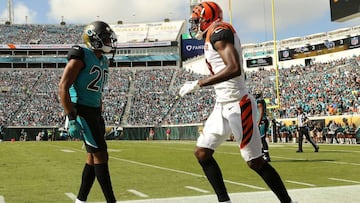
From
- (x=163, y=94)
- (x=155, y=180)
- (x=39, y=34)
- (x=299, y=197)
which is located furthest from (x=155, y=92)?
(x=299, y=197)

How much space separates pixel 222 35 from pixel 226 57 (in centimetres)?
22

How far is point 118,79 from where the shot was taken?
201 ft

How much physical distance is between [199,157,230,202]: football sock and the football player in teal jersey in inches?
42.5

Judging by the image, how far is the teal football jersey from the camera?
5.15 m

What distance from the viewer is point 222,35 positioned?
455cm

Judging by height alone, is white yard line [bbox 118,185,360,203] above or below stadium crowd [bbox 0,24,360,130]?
below

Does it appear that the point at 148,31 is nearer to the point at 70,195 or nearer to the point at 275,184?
the point at 70,195

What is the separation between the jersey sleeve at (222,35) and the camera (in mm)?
4547

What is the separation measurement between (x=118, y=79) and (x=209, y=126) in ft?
188

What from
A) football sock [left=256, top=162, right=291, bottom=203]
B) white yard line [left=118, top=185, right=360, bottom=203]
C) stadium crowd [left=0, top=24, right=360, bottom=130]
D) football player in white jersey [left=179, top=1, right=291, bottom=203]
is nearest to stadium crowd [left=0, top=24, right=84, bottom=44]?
stadium crowd [left=0, top=24, right=360, bottom=130]

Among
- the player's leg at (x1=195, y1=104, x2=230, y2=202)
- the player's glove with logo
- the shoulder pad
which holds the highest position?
the shoulder pad

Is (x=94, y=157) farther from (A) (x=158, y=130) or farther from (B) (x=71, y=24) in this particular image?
(B) (x=71, y=24)

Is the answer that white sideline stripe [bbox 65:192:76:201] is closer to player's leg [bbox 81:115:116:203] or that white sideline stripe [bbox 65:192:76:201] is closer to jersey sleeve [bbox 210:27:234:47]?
player's leg [bbox 81:115:116:203]

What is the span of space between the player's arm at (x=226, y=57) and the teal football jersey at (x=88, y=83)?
1277 mm
